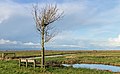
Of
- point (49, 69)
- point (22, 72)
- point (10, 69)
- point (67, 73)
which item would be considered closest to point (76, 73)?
point (67, 73)

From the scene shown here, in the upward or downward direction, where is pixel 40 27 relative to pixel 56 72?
upward

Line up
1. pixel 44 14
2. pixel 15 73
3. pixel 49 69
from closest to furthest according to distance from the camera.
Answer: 1. pixel 15 73
2. pixel 49 69
3. pixel 44 14

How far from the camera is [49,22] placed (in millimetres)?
39031

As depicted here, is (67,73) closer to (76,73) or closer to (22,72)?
(76,73)

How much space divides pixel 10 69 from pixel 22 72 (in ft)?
10.7

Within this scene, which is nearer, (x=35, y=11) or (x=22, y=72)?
(x=22, y=72)

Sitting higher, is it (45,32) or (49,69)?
(45,32)

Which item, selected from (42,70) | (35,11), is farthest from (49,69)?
(35,11)

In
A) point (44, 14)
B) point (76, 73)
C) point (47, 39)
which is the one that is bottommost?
point (76, 73)

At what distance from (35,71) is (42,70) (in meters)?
0.95

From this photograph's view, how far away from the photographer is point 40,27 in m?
39.2

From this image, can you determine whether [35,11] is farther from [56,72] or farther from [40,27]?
[56,72]

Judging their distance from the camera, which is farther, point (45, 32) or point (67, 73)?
point (45, 32)

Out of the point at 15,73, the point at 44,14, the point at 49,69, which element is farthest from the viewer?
the point at 44,14
